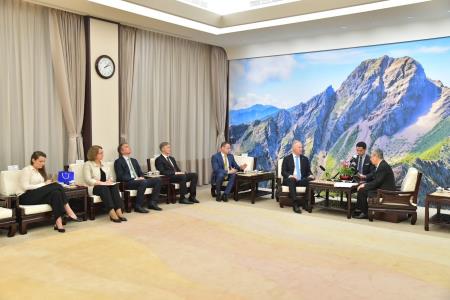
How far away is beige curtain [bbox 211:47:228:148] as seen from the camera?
→ 10.8 metres

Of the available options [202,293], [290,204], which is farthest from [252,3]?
[202,293]

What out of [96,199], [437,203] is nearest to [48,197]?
[96,199]

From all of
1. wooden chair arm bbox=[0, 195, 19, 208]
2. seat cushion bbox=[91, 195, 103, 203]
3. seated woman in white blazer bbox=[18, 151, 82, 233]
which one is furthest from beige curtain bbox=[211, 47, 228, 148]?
wooden chair arm bbox=[0, 195, 19, 208]

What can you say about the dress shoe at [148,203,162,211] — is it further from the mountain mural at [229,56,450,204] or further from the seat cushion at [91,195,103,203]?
the mountain mural at [229,56,450,204]

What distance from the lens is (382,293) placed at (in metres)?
4.11

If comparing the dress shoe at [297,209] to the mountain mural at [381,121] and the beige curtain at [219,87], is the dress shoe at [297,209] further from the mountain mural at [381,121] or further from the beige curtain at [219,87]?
the beige curtain at [219,87]

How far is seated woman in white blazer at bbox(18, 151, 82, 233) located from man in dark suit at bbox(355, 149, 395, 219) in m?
4.62

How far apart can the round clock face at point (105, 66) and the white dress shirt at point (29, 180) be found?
93.0 inches

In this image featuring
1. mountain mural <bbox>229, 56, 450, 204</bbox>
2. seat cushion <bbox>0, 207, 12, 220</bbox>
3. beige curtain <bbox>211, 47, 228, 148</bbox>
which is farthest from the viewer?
beige curtain <bbox>211, 47, 228, 148</bbox>

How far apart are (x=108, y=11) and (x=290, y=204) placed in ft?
15.5

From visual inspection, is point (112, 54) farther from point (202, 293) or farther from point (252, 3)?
point (202, 293)

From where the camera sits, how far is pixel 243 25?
8.61m

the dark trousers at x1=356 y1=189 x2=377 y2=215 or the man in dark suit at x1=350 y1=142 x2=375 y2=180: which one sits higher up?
the man in dark suit at x1=350 y1=142 x2=375 y2=180

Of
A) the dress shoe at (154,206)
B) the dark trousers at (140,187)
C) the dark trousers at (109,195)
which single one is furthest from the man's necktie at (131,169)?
the dark trousers at (109,195)
